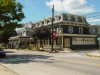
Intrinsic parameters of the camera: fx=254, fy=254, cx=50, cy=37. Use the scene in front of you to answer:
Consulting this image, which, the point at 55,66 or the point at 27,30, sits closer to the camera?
the point at 55,66

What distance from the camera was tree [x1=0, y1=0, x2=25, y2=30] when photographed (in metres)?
34.5

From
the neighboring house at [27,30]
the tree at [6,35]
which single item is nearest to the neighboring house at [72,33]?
the neighboring house at [27,30]

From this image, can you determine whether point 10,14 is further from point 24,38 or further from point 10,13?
point 24,38

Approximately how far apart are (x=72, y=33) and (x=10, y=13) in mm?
27111

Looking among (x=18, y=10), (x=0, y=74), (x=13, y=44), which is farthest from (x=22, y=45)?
(x=0, y=74)

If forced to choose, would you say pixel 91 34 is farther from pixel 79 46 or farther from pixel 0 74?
pixel 0 74

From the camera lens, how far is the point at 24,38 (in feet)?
253

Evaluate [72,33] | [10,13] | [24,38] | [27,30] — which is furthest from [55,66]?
[27,30]

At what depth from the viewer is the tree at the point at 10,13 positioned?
34531 mm

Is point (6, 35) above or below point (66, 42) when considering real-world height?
above

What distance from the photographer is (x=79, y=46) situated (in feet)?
198

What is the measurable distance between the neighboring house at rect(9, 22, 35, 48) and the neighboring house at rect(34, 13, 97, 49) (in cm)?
1248

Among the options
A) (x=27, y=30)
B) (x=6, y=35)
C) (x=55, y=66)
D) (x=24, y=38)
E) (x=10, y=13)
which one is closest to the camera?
(x=55, y=66)

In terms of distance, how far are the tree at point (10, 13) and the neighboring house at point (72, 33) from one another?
68.1 feet
